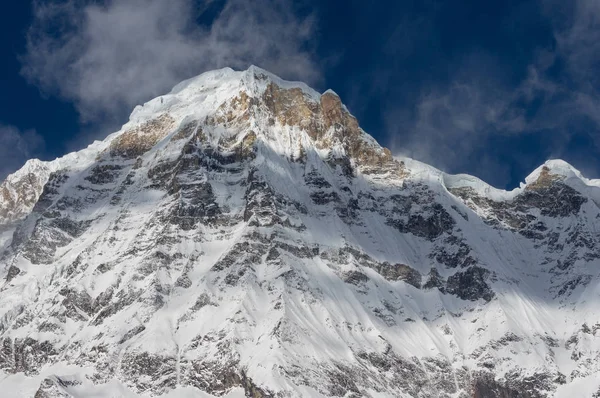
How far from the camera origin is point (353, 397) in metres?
200

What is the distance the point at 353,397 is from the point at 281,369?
15135 mm

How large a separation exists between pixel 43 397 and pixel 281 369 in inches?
1818

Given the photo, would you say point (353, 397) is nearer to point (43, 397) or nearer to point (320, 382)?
point (320, 382)

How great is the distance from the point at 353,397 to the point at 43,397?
59795mm

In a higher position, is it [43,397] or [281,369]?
[281,369]

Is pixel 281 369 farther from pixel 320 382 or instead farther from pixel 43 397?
pixel 43 397

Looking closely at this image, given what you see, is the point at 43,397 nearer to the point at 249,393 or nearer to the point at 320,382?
the point at 249,393

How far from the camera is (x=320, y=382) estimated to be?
200m

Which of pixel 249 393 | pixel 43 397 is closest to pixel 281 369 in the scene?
pixel 249 393

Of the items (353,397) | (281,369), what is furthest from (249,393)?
(353,397)

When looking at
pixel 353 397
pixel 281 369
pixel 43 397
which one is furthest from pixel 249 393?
pixel 43 397

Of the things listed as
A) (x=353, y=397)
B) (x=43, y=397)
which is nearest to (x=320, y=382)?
(x=353, y=397)

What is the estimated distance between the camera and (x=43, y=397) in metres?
198

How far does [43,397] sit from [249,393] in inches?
1563
